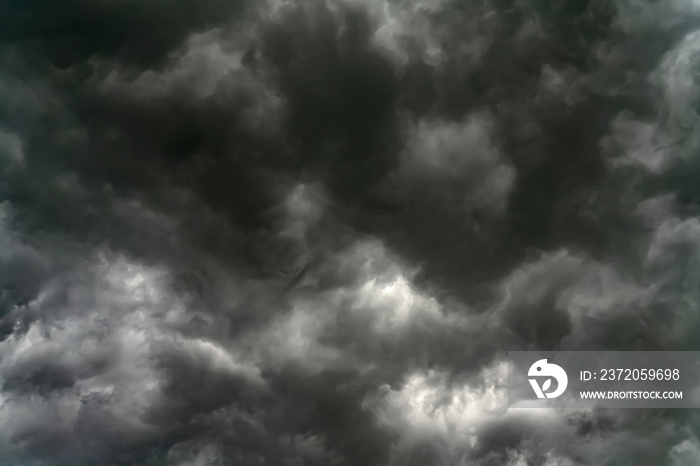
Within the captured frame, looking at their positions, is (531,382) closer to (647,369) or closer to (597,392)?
(597,392)

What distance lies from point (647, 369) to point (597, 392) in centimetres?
825

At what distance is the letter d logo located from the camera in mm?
72688

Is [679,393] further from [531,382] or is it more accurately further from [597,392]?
[531,382]

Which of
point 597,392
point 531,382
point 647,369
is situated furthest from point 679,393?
point 531,382

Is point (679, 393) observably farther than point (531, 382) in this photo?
No

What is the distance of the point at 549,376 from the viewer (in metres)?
73.4

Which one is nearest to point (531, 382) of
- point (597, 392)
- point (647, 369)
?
point (597, 392)

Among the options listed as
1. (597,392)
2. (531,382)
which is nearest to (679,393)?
(597,392)

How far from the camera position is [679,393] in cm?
6838

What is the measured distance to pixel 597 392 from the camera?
2803 inches

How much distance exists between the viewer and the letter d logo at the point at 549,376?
238 feet

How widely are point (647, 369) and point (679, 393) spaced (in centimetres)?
555

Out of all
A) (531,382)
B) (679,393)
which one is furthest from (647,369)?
(531,382)

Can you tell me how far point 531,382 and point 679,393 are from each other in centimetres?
2139
